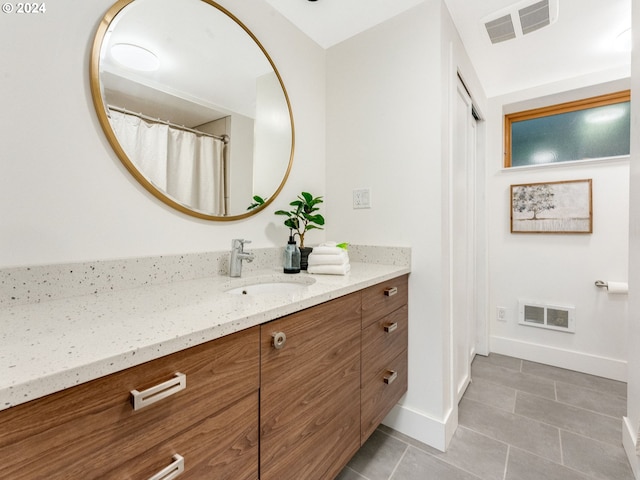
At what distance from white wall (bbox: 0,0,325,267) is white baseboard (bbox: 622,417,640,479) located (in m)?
2.15

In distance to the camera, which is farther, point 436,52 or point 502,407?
point 502,407

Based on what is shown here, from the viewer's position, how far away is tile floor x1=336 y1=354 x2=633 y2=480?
1286 mm

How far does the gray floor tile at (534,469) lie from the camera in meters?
1.26

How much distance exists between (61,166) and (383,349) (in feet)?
4.45

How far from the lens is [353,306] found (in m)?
1.09

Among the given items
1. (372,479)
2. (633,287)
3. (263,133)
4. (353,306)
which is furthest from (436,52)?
(372,479)

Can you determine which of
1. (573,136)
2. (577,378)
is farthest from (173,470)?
(573,136)

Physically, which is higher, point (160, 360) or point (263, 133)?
point (263, 133)

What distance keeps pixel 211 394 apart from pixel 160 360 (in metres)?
0.15

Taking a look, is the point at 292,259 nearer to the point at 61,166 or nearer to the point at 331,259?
the point at 331,259

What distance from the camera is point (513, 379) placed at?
6.85 ft

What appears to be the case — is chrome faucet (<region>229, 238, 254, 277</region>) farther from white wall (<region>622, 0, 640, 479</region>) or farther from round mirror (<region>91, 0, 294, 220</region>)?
white wall (<region>622, 0, 640, 479</region>)

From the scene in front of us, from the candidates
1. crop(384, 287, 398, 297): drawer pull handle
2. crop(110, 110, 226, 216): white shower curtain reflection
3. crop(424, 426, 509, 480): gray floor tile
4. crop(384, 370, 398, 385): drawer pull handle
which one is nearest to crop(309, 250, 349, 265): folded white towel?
crop(384, 287, 398, 297): drawer pull handle

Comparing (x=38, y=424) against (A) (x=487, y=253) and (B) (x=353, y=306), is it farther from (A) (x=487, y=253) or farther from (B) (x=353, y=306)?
(A) (x=487, y=253)
